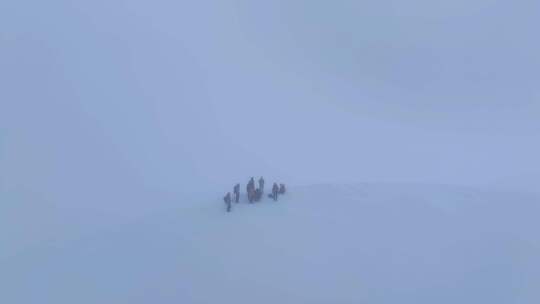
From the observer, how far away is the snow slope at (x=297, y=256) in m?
18.0

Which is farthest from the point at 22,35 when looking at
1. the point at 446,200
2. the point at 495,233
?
the point at 495,233

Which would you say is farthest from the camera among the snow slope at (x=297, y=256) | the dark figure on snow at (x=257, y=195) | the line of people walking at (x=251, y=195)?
the dark figure on snow at (x=257, y=195)

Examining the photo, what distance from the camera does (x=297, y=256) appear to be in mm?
19266

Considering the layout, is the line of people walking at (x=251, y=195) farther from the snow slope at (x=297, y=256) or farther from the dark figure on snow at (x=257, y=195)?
the snow slope at (x=297, y=256)

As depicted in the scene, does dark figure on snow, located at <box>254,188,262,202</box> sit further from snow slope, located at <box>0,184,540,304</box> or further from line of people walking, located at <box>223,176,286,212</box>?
snow slope, located at <box>0,184,540,304</box>

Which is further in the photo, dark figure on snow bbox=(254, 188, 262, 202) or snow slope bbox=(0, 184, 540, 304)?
dark figure on snow bbox=(254, 188, 262, 202)

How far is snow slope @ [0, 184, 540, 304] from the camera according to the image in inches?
709

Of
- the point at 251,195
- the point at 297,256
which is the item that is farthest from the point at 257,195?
the point at 297,256

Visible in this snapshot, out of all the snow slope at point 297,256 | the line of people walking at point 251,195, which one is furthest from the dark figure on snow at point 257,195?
the snow slope at point 297,256

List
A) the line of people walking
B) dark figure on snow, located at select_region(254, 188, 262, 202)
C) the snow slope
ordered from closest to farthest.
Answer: the snow slope < the line of people walking < dark figure on snow, located at select_region(254, 188, 262, 202)

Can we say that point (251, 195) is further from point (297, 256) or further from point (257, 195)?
point (297, 256)

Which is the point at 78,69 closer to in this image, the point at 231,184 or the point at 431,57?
the point at 231,184

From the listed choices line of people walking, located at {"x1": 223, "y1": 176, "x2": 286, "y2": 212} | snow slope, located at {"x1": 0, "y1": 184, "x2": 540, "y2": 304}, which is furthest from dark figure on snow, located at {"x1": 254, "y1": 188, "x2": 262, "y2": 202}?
snow slope, located at {"x1": 0, "y1": 184, "x2": 540, "y2": 304}

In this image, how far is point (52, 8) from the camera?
109 feet
